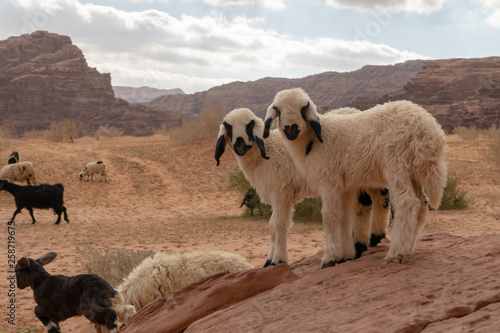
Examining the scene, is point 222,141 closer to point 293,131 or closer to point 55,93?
point 293,131

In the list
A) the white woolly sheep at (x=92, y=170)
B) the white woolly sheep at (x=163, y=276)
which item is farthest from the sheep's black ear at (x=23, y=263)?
the white woolly sheep at (x=92, y=170)

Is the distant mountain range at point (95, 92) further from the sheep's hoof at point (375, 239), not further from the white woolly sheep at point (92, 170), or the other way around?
the sheep's hoof at point (375, 239)

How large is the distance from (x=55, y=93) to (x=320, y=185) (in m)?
82.2

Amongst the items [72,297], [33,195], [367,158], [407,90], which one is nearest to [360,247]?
[367,158]

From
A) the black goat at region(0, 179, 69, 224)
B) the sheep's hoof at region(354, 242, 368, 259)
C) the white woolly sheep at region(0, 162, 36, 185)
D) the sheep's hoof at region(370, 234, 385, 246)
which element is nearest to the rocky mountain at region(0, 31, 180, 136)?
the white woolly sheep at region(0, 162, 36, 185)

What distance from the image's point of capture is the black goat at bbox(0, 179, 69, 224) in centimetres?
1581

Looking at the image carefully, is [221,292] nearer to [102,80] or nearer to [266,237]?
[266,237]

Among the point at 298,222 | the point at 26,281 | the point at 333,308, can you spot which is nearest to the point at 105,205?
the point at 298,222

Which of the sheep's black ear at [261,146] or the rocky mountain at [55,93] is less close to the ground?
the rocky mountain at [55,93]

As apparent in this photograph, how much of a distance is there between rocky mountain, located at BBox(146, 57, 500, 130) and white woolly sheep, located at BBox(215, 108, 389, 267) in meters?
35.5

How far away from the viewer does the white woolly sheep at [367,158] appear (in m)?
4.38

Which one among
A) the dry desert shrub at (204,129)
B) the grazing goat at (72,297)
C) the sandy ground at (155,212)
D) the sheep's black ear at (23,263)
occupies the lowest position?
the sandy ground at (155,212)

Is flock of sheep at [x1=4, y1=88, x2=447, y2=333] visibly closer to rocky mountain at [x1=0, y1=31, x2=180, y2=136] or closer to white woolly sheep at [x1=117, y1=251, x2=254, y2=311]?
white woolly sheep at [x1=117, y1=251, x2=254, y2=311]

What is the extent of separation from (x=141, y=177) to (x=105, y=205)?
5.99m
